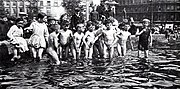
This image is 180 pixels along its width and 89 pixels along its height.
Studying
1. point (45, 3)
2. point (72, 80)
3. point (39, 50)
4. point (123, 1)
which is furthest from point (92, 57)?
A: point (45, 3)

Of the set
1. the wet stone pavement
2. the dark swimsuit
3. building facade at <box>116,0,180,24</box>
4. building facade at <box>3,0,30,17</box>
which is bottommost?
the wet stone pavement

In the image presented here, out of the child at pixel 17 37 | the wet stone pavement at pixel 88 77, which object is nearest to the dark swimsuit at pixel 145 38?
the wet stone pavement at pixel 88 77

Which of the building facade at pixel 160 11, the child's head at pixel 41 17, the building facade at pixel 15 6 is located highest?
the building facade at pixel 15 6

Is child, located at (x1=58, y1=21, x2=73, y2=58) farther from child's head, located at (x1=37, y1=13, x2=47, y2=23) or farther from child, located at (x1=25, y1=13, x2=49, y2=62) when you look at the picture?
child's head, located at (x1=37, y1=13, x2=47, y2=23)

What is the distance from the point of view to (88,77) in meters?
8.52

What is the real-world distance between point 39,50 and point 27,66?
838 mm

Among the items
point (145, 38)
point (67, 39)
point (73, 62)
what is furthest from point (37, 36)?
point (145, 38)

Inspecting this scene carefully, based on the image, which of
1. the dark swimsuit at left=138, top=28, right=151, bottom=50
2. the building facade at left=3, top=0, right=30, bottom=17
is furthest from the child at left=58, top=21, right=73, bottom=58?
the building facade at left=3, top=0, right=30, bottom=17

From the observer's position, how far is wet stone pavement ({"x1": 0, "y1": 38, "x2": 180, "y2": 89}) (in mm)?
7340

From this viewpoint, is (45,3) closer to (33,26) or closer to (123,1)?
(123,1)

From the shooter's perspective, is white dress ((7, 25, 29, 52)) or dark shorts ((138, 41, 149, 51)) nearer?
white dress ((7, 25, 29, 52))

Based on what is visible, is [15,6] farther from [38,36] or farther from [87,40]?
[38,36]

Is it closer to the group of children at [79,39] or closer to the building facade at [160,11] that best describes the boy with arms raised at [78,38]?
the group of children at [79,39]

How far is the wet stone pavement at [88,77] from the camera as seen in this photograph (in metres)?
7.34
